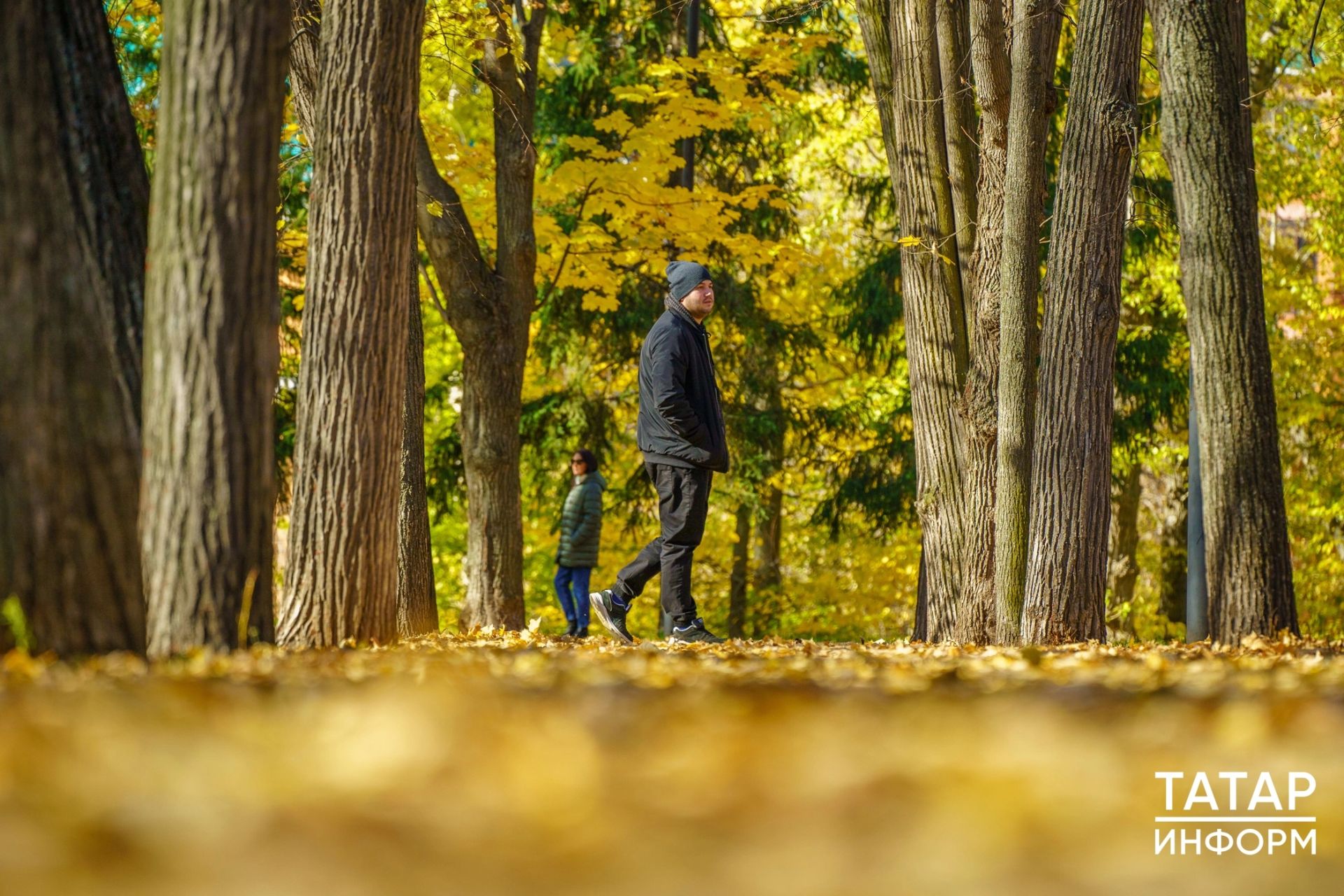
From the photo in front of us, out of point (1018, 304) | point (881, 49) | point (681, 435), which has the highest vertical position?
point (881, 49)

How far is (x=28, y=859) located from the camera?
1.90m

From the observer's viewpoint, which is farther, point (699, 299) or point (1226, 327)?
point (699, 299)

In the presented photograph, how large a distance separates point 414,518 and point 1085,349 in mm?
4572

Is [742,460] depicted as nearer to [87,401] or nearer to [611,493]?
[611,493]

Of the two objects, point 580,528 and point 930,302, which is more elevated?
point 930,302

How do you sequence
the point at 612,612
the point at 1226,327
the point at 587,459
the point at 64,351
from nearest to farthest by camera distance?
1. the point at 64,351
2. the point at 1226,327
3. the point at 612,612
4. the point at 587,459

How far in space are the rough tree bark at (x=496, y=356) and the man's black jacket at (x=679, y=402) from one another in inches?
144

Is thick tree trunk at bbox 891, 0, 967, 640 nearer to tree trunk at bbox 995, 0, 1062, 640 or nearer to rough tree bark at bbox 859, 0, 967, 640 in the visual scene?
rough tree bark at bbox 859, 0, 967, 640

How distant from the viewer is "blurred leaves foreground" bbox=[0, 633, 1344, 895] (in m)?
1.95

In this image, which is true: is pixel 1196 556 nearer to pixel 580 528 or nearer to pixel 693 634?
pixel 693 634

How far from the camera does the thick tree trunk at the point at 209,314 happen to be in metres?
4.36

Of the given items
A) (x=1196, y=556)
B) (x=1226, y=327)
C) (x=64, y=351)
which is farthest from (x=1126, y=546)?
(x=64, y=351)

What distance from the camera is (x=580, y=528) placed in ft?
44.6

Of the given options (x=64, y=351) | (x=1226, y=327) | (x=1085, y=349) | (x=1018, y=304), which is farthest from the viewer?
(x=1018, y=304)
